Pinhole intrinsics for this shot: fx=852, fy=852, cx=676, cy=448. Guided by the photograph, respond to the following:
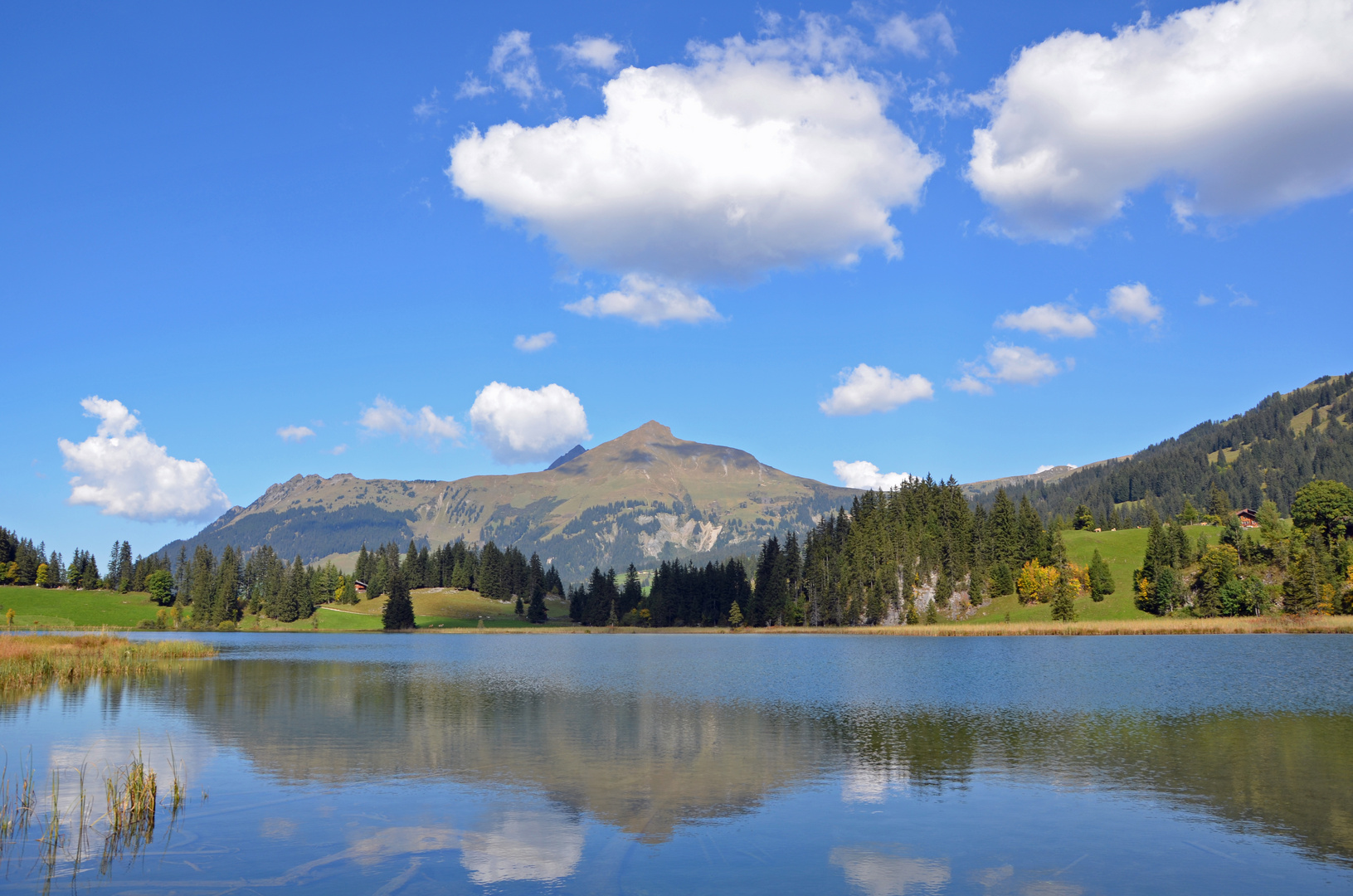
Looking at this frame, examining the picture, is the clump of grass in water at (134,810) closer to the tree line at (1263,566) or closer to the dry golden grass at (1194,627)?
the dry golden grass at (1194,627)

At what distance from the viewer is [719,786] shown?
31.7m

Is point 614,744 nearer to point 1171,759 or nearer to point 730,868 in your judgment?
point 730,868

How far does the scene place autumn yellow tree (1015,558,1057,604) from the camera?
7431 inches

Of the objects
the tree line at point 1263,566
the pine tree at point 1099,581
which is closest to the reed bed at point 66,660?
the tree line at point 1263,566

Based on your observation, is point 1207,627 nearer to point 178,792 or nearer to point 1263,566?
point 1263,566

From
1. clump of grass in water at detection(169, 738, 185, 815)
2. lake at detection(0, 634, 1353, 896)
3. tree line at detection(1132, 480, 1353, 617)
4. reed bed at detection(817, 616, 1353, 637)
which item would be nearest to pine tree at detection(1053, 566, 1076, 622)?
tree line at detection(1132, 480, 1353, 617)

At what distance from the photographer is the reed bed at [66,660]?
66.3 metres

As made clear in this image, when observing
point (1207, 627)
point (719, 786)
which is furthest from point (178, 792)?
point (1207, 627)

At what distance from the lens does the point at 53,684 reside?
6894cm

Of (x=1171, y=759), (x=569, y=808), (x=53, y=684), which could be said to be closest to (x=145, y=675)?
(x=53, y=684)

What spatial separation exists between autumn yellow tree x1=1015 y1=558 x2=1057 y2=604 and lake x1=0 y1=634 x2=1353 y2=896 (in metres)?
124

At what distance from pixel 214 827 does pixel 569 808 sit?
1081cm

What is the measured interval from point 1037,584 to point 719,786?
585 ft

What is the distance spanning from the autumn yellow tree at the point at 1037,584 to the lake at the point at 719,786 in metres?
124
